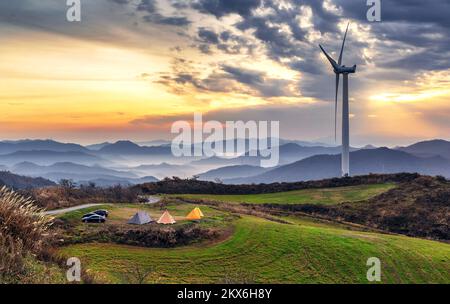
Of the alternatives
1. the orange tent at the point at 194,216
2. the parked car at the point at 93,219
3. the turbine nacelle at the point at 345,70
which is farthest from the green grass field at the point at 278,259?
the turbine nacelle at the point at 345,70

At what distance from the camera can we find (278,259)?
109ft

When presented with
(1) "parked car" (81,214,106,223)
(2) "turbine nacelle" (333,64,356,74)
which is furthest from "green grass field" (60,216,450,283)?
(2) "turbine nacelle" (333,64,356,74)

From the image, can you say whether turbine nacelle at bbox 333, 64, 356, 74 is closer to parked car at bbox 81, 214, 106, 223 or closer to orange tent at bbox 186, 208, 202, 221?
orange tent at bbox 186, 208, 202, 221

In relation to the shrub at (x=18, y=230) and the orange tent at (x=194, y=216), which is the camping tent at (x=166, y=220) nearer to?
the orange tent at (x=194, y=216)

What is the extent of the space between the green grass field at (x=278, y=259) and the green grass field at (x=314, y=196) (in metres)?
27.4

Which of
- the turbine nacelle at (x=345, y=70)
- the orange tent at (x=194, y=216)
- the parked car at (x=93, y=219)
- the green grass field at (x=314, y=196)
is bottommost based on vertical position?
the green grass field at (x=314, y=196)

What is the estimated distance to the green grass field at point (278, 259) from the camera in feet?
96.7

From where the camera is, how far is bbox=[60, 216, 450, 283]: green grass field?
96.7 feet

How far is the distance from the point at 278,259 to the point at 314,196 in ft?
130

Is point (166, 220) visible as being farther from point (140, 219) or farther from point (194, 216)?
point (194, 216)

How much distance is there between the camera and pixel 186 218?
→ 1689 inches
